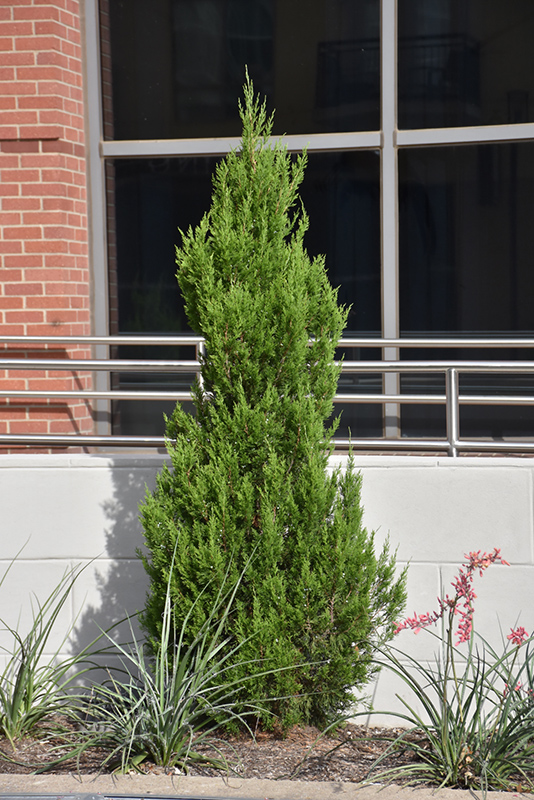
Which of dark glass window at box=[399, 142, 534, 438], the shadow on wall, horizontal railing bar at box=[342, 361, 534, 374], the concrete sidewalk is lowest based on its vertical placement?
the concrete sidewalk

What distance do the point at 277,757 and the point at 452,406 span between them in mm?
2034

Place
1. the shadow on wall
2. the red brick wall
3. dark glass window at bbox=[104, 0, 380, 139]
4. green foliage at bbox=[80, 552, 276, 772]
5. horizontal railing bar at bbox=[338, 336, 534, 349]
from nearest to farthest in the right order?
green foliage at bbox=[80, 552, 276, 772] < horizontal railing bar at bbox=[338, 336, 534, 349] < the shadow on wall < the red brick wall < dark glass window at bbox=[104, 0, 380, 139]

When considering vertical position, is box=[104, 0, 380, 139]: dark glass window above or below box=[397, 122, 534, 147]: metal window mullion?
above

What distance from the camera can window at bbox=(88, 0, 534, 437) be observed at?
5.86 metres

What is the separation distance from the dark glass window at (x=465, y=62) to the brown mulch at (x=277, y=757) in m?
4.21

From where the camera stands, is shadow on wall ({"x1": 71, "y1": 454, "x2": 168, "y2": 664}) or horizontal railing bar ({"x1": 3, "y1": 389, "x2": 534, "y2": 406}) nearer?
horizontal railing bar ({"x1": 3, "y1": 389, "x2": 534, "y2": 406})

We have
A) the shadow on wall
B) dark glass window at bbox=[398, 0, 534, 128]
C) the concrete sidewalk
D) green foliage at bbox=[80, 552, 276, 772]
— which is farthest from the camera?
dark glass window at bbox=[398, 0, 534, 128]

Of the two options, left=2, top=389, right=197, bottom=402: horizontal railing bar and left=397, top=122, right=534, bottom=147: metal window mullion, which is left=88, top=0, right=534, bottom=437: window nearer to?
left=397, top=122, right=534, bottom=147: metal window mullion

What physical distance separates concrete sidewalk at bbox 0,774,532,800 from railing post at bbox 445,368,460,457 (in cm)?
185

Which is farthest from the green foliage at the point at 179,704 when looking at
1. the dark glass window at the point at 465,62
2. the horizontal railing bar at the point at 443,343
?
the dark glass window at the point at 465,62

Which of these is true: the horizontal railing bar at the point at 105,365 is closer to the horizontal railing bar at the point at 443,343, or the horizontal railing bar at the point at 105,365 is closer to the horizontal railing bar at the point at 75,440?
the horizontal railing bar at the point at 75,440

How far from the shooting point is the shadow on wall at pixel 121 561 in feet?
15.5

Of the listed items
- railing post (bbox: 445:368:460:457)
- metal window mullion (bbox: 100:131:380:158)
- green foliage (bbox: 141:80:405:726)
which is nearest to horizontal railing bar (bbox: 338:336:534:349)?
railing post (bbox: 445:368:460:457)

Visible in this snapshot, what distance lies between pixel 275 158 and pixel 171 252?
2112mm
